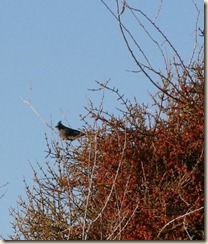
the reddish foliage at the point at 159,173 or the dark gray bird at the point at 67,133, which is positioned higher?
the dark gray bird at the point at 67,133

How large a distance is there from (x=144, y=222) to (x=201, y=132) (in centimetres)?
78

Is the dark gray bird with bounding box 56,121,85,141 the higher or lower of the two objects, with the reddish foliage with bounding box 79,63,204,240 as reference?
higher

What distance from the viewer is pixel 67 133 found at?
760 cm

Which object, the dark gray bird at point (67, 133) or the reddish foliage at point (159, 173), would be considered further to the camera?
the dark gray bird at point (67, 133)

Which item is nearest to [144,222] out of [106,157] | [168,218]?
[168,218]

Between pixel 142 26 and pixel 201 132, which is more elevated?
pixel 142 26

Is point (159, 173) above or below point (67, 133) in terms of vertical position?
below

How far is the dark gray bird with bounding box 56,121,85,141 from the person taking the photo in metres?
7.55

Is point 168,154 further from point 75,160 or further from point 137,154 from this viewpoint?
point 75,160

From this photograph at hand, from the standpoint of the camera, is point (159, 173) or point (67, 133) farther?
point (67, 133)

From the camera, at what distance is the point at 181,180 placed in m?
6.86

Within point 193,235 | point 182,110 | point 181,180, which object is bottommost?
point 193,235

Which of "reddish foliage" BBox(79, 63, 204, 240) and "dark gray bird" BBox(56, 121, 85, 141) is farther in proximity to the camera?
"dark gray bird" BBox(56, 121, 85, 141)

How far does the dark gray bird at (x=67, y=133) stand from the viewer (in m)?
7.55
